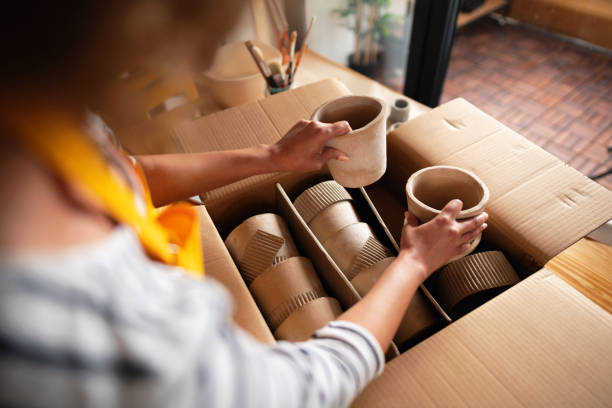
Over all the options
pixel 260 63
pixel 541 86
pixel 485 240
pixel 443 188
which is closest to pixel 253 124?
pixel 260 63

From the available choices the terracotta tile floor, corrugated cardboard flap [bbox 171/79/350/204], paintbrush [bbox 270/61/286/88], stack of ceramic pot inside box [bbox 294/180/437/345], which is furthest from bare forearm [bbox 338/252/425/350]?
the terracotta tile floor

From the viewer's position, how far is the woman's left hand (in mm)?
624

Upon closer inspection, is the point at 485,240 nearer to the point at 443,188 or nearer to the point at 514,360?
the point at 443,188

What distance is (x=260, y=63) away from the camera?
97 centimetres

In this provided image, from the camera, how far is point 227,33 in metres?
0.31

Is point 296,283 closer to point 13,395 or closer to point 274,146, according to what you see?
point 274,146

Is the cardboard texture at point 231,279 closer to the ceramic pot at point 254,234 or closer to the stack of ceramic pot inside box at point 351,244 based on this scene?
the ceramic pot at point 254,234

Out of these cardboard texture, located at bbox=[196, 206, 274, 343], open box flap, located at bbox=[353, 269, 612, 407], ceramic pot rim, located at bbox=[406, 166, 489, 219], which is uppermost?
ceramic pot rim, located at bbox=[406, 166, 489, 219]

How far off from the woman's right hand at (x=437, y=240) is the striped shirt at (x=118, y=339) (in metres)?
0.28

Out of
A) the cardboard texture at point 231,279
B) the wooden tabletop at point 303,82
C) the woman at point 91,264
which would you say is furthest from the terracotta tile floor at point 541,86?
the woman at point 91,264

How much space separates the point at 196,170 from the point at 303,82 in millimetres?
716

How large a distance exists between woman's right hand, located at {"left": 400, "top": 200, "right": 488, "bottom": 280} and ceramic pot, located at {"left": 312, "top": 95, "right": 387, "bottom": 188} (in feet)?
0.52

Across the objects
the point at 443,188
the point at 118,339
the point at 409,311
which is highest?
the point at 118,339

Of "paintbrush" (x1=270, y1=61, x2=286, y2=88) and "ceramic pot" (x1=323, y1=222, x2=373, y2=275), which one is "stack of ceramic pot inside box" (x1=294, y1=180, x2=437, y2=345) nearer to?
"ceramic pot" (x1=323, y1=222, x2=373, y2=275)
